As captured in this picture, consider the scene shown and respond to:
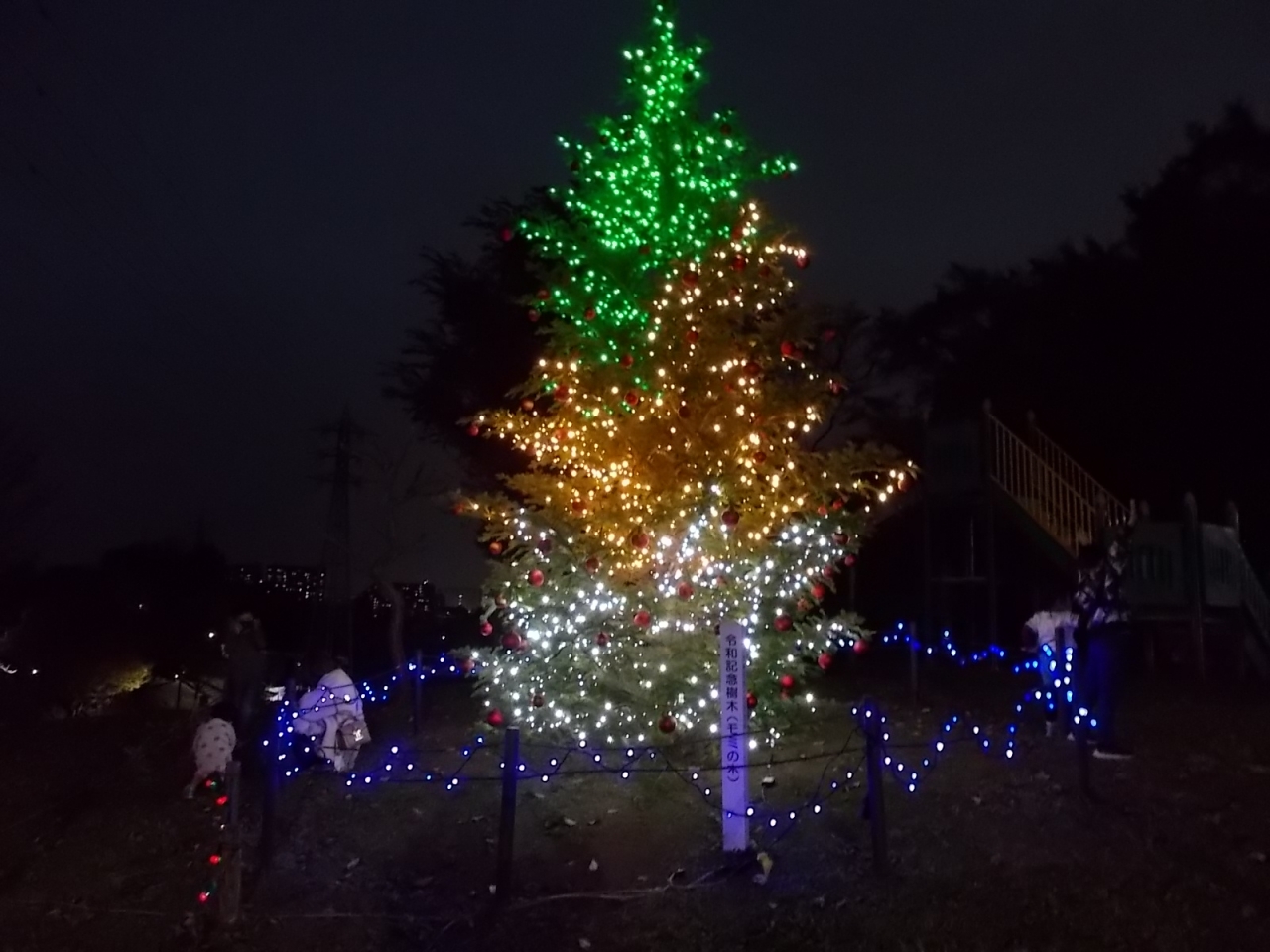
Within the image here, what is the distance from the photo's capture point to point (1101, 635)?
9.92 metres

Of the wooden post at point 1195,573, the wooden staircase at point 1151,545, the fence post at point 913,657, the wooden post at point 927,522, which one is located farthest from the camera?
the wooden post at point 927,522

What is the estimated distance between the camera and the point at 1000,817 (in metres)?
8.69

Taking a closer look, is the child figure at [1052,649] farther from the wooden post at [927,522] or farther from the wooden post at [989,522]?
the wooden post at [927,522]

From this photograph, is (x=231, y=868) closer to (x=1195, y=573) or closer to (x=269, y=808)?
(x=269, y=808)

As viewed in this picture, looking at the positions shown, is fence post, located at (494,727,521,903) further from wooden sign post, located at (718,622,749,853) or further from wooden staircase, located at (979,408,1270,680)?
wooden staircase, located at (979,408,1270,680)

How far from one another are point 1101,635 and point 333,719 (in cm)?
660

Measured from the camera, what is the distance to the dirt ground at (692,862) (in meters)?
7.00

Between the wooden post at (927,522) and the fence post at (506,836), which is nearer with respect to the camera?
the fence post at (506,836)

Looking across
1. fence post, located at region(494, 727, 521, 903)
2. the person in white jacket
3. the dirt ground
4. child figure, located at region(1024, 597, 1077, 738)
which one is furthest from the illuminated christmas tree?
fence post, located at region(494, 727, 521, 903)

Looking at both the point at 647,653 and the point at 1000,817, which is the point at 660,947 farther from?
the point at 647,653

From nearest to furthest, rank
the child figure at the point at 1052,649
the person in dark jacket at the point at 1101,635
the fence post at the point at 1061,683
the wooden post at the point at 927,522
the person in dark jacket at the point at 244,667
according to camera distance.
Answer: the person in dark jacket at the point at 1101,635 → the fence post at the point at 1061,683 → the child figure at the point at 1052,649 → the person in dark jacket at the point at 244,667 → the wooden post at the point at 927,522

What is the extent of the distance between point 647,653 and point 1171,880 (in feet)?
15.4

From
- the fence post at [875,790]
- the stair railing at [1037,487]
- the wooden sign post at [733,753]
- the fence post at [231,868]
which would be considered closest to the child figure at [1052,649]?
the fence post at [875,790]

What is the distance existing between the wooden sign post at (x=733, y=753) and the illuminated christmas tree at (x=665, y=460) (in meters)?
2.39
